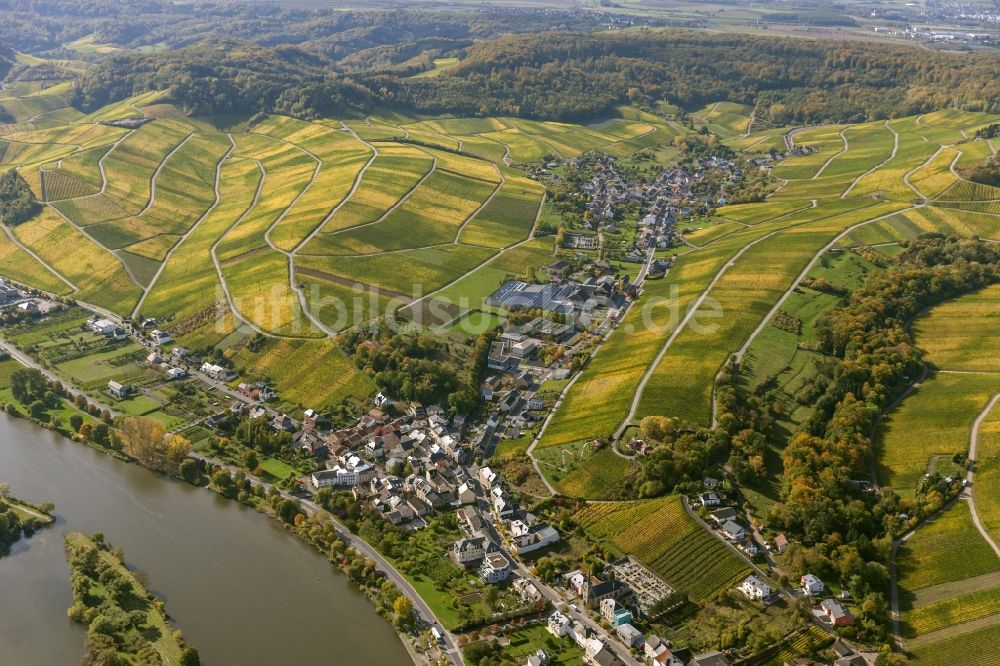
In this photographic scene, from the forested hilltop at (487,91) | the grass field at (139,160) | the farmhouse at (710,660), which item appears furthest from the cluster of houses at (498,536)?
the forested hilltop at (487,91)

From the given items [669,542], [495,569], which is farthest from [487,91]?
[495,569]

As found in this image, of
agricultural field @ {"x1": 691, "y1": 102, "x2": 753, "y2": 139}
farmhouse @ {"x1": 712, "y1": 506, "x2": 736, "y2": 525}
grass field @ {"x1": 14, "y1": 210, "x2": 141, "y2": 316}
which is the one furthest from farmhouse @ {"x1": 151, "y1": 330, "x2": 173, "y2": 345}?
agricultural field @ {"x1": 691, "y1": 102, "x2": 753, "y2": 139}

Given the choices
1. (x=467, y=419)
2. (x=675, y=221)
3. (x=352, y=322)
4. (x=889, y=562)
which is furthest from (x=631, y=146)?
(x=889, y=562)

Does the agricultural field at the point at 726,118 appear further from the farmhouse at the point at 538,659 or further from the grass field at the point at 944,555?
the farmhouse at the point at 538,659

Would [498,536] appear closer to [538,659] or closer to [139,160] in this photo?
[538,659]

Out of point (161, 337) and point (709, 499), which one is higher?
point (709, 499)

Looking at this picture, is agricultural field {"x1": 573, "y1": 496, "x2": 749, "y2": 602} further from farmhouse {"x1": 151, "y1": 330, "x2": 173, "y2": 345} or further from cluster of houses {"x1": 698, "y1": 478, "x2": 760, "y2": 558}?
farmhouse {"x1": 151, "y1": 330, "x2": 173, "y2": 345}

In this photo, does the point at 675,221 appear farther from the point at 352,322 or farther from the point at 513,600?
the point at 513,600
